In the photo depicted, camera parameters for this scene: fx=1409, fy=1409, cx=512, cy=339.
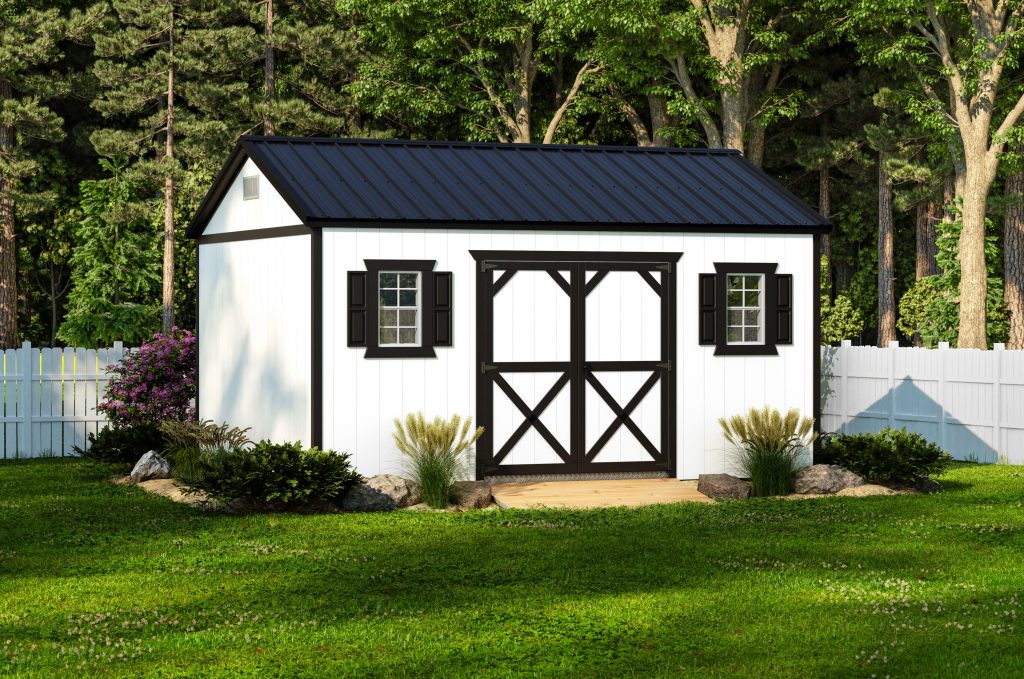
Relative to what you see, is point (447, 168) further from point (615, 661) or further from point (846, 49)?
point (846, 49)

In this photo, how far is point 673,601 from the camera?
30.0 feet

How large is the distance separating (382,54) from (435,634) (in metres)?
29.3

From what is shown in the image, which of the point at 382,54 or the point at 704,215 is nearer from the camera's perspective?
the point at 704,215

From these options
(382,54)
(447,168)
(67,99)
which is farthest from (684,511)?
(67,99)

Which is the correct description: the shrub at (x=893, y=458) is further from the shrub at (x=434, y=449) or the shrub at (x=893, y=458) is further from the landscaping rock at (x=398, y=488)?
the landscaping rock at (x=398, y=488)

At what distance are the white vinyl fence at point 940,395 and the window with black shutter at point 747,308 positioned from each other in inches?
145

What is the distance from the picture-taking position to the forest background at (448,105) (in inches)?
1154

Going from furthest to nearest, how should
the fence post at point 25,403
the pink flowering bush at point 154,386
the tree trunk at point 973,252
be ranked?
1. the tree trunk at point 973,252
2. the fence post at point 25,403
3. the pink flowering bush at point 154,386

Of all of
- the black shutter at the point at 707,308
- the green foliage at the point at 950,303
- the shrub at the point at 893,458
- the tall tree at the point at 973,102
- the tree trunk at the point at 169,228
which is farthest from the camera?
the tree trunk at the point at 169,228

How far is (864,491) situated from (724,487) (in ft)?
5.11

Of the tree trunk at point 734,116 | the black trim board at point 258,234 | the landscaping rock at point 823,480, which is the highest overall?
the tree trunk at point 734,116

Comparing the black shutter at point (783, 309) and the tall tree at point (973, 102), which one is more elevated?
the tall tree at point (973, 102)

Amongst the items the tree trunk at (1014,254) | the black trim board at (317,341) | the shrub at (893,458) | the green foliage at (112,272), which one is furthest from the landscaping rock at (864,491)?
the green foliage at (112,272)

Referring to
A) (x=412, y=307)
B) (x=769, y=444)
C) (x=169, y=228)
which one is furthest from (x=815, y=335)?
(x=169, y=228)
